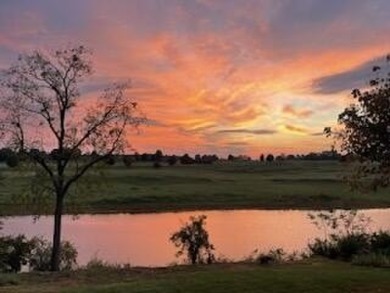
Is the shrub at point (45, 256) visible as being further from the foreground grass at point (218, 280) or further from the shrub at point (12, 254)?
the foreground grass at point (218, 280)

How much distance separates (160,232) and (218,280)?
3200 centimetres

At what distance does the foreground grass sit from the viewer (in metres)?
17.7

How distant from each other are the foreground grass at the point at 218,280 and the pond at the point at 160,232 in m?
13.3

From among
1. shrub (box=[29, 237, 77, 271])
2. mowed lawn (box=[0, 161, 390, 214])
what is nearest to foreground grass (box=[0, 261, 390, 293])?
shrub (box=[29, 237, 77, 271])

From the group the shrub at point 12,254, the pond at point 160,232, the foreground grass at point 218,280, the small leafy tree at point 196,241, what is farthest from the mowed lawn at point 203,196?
the foreground grass at point 218,280

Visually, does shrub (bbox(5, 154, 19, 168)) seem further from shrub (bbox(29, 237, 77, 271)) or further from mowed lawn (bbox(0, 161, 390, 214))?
mowed lawn (bbox(0, 161, 390, 214))

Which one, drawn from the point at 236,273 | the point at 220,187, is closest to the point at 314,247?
the point at 236,273

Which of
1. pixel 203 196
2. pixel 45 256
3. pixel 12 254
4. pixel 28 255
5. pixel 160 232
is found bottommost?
pixel 160 232

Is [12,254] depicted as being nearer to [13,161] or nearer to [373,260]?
[13,161]

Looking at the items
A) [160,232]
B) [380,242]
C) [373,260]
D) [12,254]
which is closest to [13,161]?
[12,254]

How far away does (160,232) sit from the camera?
50.3 meters

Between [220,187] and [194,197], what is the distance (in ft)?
44.3

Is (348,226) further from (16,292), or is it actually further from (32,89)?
(16,292)

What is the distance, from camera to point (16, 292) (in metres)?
17.5
